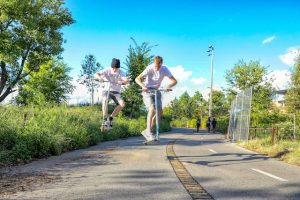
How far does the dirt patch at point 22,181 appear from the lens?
5833 millimetres

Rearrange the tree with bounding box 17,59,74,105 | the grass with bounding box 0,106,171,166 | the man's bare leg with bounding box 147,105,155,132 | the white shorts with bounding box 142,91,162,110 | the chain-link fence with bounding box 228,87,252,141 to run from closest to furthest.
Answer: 1. the grass with bounding box 0,106,171,166
2. the white shorts with bounding box 142,91,162,110
3. the man's bare leg with bounding box 147,105,155,132
4. the chain-link fence with bounding box 228,87,252,141
5. the tree with bounding box 17,59,74,105

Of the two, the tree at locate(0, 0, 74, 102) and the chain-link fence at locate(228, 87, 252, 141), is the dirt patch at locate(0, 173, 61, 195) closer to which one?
the chain-link fence at locate(228, 87, 252, 141)

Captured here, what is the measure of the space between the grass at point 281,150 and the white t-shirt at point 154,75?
16.9ft

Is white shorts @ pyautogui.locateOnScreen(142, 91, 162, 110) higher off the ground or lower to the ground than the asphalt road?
higher

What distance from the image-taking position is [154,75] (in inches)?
431

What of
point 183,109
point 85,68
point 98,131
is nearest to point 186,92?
point 183,109

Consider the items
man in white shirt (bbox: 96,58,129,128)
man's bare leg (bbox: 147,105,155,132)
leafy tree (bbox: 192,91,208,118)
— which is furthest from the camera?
leafy tree (bbox: 192,91,208,118)

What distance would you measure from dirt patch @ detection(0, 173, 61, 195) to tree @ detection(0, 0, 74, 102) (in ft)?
104

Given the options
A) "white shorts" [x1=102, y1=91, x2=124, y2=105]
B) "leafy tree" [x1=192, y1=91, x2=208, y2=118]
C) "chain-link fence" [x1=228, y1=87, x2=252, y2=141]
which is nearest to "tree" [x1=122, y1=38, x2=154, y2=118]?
"chain-link fence" [x1=228, y1=87, x2=252, y2=141]

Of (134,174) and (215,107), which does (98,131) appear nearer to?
(134,174)

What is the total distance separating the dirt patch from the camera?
5833mm

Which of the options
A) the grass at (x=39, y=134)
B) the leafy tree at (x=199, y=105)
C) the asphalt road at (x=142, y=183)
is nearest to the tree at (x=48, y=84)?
the grass at (x=39, y=134)

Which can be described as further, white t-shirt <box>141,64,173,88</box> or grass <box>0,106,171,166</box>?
white t-shirt <box>141,64,173,88</box>

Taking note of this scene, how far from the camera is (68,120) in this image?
693 inches
